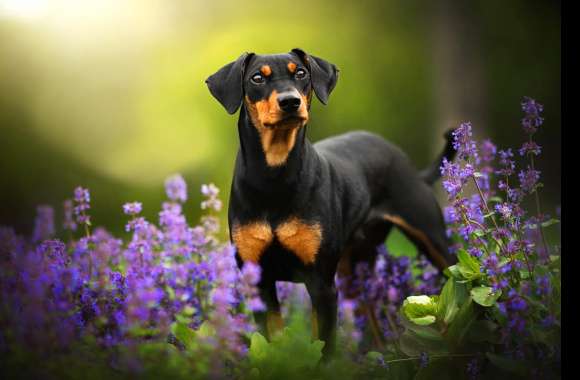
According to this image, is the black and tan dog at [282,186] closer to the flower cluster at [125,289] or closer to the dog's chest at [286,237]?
the dog's chest at [286,237]

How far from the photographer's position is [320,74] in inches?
146

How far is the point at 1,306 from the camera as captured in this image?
112 inches

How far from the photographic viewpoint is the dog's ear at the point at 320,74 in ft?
12.0

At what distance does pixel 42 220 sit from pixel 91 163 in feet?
16.8

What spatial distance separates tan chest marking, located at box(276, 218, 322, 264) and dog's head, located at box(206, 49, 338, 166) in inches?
13.0

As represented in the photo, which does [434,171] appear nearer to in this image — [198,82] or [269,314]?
[269,314]

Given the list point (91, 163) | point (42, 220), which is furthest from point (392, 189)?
point (91, 163)

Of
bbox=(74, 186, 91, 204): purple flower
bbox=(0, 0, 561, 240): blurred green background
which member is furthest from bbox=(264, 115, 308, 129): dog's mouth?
bbox=(0, 0, 561, 240): blurred green background

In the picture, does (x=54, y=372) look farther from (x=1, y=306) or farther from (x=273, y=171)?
(x=273, y=171)

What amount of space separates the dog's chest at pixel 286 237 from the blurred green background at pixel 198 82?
364 centimetres

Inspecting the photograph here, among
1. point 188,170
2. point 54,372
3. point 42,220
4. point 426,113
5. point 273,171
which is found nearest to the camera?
point 54,372

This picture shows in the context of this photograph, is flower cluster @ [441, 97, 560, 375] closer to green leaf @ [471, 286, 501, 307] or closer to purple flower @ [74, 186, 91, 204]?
green leaf @ [471, 286, 501, 307]

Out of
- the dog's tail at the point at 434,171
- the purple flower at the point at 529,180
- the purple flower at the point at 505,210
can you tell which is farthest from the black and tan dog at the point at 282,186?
the dog's tail at the point at 434,171

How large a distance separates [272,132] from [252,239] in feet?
1.82
